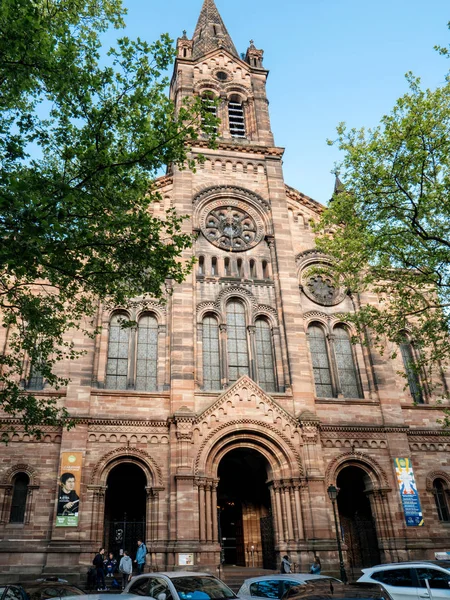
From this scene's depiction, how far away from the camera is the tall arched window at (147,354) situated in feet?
77.5

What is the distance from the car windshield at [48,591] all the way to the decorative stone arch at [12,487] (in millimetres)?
9895

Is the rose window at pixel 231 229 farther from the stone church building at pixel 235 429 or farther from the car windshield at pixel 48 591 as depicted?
the car windshield at pixel 48 591

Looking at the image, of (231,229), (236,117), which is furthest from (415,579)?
(236,117)

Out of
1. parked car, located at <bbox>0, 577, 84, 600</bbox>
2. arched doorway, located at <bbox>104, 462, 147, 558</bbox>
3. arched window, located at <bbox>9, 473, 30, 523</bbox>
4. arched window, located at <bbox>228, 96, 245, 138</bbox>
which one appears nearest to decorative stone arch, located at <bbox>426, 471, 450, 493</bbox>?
arched doorway, located at <bbox>104, 462, 147, 558</bbox>

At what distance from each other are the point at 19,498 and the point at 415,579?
15.6m

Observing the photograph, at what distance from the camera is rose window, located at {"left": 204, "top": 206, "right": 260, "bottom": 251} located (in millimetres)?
27625

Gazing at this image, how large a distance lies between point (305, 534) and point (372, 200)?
13967 mm

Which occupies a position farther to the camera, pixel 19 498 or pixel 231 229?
pixel 231 229

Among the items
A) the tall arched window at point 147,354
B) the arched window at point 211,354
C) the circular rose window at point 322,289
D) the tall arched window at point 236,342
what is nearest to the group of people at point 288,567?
the arched window at point 211,354

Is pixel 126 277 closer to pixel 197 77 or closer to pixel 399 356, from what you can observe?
pixel 399 356

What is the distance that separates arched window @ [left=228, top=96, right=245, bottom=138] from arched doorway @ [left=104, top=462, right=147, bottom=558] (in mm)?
20988

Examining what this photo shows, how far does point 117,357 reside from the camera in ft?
78.9

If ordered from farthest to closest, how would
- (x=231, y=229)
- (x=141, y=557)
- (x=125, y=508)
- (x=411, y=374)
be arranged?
(x=231, y=229) → (x=411, y=374) → (x=125, y=508) → (x=141, y=557)

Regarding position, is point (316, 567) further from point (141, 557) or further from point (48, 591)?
point (48, 591)
